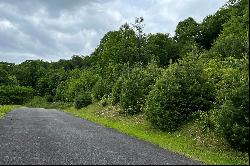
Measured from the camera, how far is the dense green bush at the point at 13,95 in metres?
150

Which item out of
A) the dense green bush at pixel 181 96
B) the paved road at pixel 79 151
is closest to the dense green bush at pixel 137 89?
the dense green bush at pixel 181 96

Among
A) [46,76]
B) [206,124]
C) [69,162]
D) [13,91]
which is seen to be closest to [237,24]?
[206,124]

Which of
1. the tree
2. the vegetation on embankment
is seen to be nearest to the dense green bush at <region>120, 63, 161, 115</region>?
the vegetation on embankment

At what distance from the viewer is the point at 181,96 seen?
3375 cm

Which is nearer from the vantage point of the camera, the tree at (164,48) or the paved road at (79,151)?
the paved road at (79,151)

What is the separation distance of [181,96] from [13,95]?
126856 millimetres

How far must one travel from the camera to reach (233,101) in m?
23.9

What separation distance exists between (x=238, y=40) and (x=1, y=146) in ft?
182

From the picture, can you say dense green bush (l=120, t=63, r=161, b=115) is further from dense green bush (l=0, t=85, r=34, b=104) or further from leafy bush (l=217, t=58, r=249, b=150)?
dense green bush (l=0, t=85, r=34, b=104)

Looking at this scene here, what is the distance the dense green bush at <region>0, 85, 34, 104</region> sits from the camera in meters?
150

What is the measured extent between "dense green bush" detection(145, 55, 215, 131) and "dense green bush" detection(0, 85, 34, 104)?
121021mm

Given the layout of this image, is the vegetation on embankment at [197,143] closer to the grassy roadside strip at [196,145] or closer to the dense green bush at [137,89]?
the grassy roadside strip at [196,145]

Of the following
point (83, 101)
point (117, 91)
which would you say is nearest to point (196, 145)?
point (117, 91)

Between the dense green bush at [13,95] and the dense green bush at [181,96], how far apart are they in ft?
397
